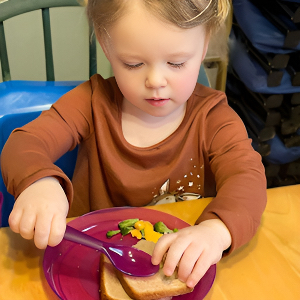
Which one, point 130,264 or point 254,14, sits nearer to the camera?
point 130,264

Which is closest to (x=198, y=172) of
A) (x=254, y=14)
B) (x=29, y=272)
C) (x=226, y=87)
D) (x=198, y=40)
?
(x=198, y=40)

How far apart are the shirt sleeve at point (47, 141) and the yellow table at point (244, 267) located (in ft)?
0.34

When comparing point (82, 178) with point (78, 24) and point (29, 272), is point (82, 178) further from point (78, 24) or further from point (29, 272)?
point (78, 24)

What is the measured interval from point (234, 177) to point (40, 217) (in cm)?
37

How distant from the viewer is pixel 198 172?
3.05 feet

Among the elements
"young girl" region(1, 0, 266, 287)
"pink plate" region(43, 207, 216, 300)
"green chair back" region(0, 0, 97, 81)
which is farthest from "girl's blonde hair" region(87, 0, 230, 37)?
"pink plate" region(43, 207, 216, 300)

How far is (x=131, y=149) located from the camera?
0.88m

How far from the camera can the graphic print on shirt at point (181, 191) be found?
3.03 feet

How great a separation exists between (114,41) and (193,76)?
17 cm

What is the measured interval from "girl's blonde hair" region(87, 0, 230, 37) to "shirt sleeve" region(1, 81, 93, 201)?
0.66 feet

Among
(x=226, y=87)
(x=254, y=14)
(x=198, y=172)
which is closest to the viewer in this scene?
(x=198, y=172)

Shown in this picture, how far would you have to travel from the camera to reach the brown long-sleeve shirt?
78cm

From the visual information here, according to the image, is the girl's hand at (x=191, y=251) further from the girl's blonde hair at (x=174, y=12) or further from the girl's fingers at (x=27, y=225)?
the girl's blonde hair at (x=174, y=12)

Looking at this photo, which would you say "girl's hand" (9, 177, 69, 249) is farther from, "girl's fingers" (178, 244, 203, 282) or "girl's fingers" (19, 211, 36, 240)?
"girl's fingers" (178, 244, 203, 282)
